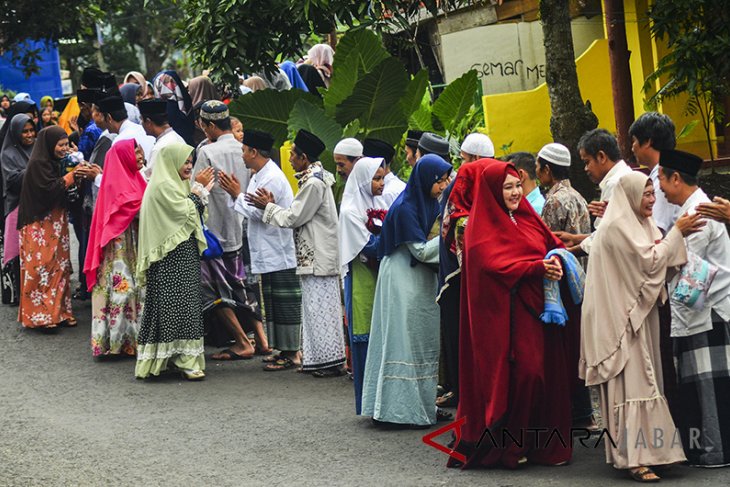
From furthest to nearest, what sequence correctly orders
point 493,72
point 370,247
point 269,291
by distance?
point 493,72
point 269,291
point 370,247

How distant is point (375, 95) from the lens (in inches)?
447

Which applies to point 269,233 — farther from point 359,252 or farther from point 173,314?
point 359,252

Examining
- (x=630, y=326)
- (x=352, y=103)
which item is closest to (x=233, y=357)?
(x=352, y=103)

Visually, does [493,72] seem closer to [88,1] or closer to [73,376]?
[88,1]

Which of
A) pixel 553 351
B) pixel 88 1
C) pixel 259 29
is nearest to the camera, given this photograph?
pixel 553 351

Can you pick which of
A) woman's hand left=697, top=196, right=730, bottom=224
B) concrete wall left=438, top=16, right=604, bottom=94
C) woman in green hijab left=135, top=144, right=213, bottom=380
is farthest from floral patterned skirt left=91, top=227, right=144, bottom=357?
concrete wall left=438, top=16, right=604, bottom=94

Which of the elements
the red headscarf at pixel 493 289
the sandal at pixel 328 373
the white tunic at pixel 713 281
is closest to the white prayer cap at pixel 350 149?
the sandal at pixel 328 373

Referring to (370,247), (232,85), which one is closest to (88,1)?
(232,85)

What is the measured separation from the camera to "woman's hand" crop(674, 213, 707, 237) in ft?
21.1

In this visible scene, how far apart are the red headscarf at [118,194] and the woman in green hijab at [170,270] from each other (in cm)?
62

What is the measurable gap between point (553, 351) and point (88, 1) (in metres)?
13.2

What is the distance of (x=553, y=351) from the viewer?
22.6 feet

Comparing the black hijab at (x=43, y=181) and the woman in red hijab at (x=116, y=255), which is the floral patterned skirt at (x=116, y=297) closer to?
the woman in red hijab at (x=116, y=255)

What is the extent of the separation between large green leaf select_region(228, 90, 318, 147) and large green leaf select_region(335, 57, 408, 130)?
0.40 m
